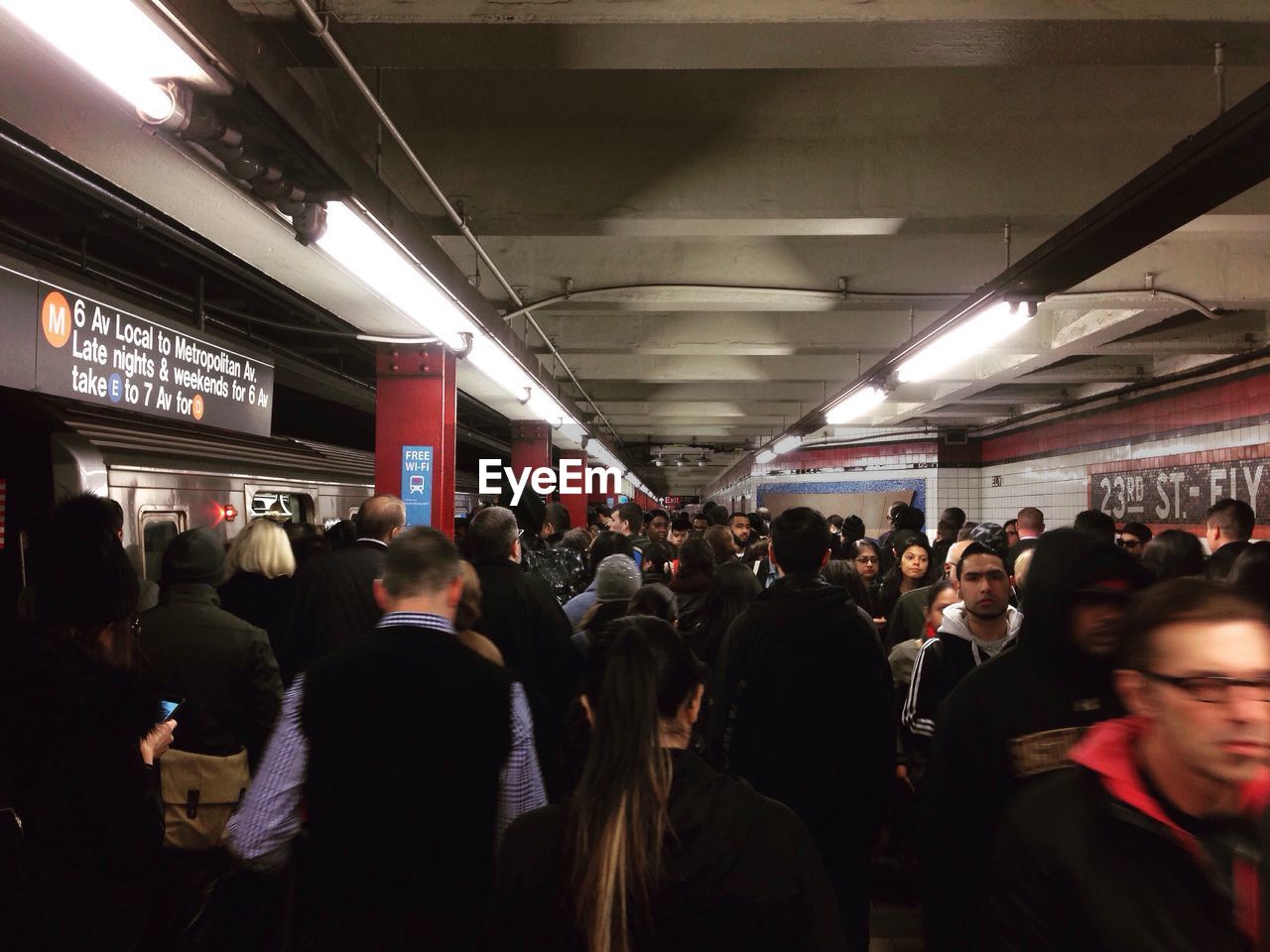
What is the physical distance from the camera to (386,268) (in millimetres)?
4023

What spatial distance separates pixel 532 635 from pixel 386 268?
1764mm

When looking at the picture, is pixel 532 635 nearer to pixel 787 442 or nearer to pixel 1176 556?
pixel 1176 556

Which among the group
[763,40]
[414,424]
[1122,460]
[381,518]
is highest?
[763,40]

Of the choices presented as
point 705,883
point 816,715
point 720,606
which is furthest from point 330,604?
point 705,883

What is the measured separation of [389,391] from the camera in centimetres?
788

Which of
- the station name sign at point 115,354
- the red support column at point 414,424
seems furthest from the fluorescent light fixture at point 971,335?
the station name sign at point 115,354

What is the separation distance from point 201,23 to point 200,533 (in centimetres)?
179

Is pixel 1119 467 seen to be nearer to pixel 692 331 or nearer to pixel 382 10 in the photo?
pixel 692 331

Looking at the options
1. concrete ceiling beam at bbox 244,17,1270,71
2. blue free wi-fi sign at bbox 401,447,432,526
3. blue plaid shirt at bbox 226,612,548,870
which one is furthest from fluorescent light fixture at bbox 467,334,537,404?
blue plaid shirt at bbox 226,612,548,870

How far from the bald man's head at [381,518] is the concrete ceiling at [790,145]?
5.00 feet

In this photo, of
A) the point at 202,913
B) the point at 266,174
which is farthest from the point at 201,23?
the point at 202,913

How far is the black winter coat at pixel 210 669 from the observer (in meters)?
3.22

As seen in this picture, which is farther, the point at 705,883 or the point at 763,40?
the point at 763,40

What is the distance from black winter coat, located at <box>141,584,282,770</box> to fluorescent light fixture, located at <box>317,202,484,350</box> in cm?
145
